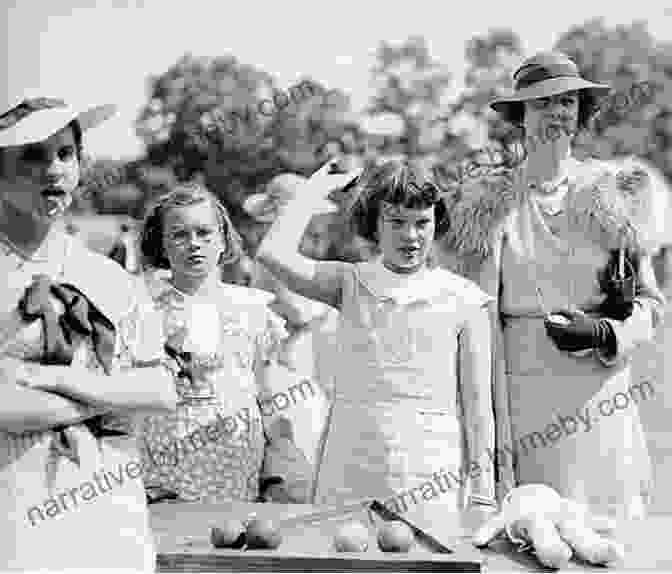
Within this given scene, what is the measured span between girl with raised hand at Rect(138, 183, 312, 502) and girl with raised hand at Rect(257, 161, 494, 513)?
46 centimetres

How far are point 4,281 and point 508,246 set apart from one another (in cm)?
208

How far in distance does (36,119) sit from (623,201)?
225 cm

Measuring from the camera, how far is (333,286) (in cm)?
369

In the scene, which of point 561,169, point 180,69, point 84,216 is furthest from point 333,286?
point 180,69

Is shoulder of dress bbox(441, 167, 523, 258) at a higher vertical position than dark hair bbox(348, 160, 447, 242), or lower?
lower

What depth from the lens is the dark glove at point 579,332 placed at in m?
3.82

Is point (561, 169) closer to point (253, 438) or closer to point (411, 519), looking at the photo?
point (253, 438)

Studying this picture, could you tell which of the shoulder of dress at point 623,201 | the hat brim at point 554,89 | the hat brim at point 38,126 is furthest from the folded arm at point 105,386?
the hat brim at point 554,89

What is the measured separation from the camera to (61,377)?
2.30m

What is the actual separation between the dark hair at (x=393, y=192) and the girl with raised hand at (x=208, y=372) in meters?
0.60

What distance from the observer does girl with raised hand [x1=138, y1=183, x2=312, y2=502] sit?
13.0 feet

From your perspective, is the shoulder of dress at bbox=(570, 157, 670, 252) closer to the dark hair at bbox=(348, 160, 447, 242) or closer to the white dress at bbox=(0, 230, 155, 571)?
the dark hair at bbox=(348, 160, 447, 242)

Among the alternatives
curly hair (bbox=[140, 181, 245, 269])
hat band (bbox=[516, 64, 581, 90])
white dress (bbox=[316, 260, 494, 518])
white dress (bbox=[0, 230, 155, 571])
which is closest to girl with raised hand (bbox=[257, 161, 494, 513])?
white dress (bbox=[316, 260, 494, 518])

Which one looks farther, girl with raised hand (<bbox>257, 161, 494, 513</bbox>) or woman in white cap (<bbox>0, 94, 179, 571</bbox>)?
girl with raised hand (<bbox>257, 161, 494, 513</bbox>)
